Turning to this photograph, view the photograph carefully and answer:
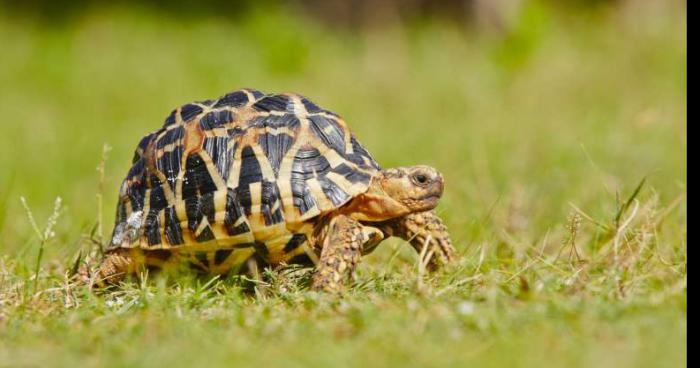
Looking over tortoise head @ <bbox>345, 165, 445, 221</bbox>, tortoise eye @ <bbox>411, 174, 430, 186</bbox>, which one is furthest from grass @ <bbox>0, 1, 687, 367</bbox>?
tortoise eye @ <bbox>411, 174, 430, 186</bbox>

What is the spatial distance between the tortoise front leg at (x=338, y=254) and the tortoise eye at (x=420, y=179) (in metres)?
0.26

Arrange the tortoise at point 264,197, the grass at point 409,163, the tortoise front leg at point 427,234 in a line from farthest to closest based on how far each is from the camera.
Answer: the tortoise front leg at point 427,234 → the tortoise at point 264,197 → the grass at point 409,163

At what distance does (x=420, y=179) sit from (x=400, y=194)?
0.09 meters

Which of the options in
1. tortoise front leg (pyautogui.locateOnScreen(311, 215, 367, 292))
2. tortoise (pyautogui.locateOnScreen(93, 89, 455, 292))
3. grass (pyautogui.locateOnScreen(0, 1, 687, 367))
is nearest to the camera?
grass (pyautogui.locateOnScreen(0, 1, 687, 367))

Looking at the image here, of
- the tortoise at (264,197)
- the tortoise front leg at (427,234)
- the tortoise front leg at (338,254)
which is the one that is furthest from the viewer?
the tortoise front leg at (427,234)

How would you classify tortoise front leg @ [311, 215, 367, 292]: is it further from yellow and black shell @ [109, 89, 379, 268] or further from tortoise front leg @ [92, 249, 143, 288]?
tortoise front leg @ [92, 249, 143, 288]

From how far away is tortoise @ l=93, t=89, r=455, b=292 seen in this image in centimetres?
337

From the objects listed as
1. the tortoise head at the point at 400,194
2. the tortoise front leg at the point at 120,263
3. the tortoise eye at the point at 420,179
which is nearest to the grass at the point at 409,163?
the tortoise front leg at the point at 120,263

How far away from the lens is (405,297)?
302 cm

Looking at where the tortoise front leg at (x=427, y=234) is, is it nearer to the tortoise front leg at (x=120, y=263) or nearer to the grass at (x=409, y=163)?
the grass at (x=409, y=163)

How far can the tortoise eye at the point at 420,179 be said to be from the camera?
11.3ft

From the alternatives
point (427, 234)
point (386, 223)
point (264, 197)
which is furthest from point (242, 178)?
point (427, 234)

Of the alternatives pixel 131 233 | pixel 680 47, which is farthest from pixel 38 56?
pixel 131 233

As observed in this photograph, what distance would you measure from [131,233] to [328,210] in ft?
2.63
